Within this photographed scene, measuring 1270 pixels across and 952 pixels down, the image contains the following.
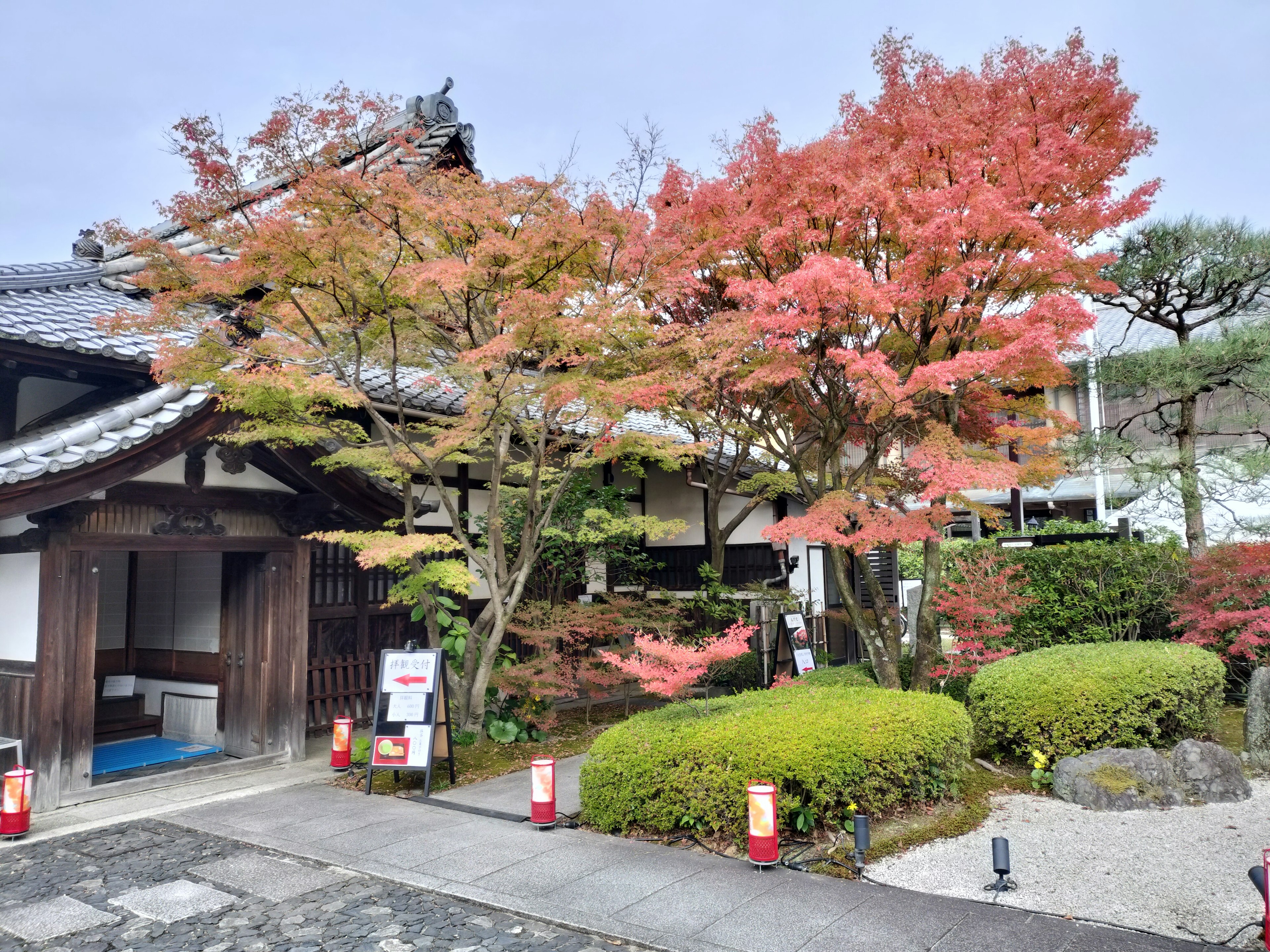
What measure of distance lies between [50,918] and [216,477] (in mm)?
5262

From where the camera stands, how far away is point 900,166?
30.4ft

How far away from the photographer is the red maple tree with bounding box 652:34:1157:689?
8805 mm

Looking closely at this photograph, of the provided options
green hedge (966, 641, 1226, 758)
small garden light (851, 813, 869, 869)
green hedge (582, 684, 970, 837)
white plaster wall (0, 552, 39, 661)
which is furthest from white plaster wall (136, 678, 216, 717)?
green hedge (966, 641, 1226, 758)

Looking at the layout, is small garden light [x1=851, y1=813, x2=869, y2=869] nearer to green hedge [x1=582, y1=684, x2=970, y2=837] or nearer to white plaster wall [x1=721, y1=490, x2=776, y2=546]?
green hedge [x1=582, y1=684, x2=970, y2=837]

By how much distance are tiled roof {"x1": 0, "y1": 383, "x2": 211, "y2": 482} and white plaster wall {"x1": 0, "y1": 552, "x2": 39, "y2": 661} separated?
1.22 m

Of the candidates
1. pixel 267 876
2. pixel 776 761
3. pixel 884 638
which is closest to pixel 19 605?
pixel 267 876

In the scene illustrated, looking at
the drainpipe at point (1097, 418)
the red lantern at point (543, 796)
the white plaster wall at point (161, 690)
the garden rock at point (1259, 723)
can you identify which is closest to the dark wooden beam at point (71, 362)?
the white plaster wall at point (161, 690)

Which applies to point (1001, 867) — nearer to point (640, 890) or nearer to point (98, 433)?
point (640, 890)

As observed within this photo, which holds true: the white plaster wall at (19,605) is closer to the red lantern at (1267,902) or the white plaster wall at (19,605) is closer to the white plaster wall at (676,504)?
the red lantern at (1267,902)

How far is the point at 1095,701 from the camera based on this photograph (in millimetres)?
8336

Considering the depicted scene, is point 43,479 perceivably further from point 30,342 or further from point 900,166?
point 900,166

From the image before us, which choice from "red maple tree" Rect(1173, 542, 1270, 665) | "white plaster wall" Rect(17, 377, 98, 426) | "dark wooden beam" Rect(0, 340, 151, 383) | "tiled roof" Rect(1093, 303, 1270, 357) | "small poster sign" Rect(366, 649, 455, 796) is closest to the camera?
"dark wooden beam" Rect(0, 340, 151, 383)

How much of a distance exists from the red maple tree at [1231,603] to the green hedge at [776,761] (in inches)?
207

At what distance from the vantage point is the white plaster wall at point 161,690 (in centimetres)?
1172
